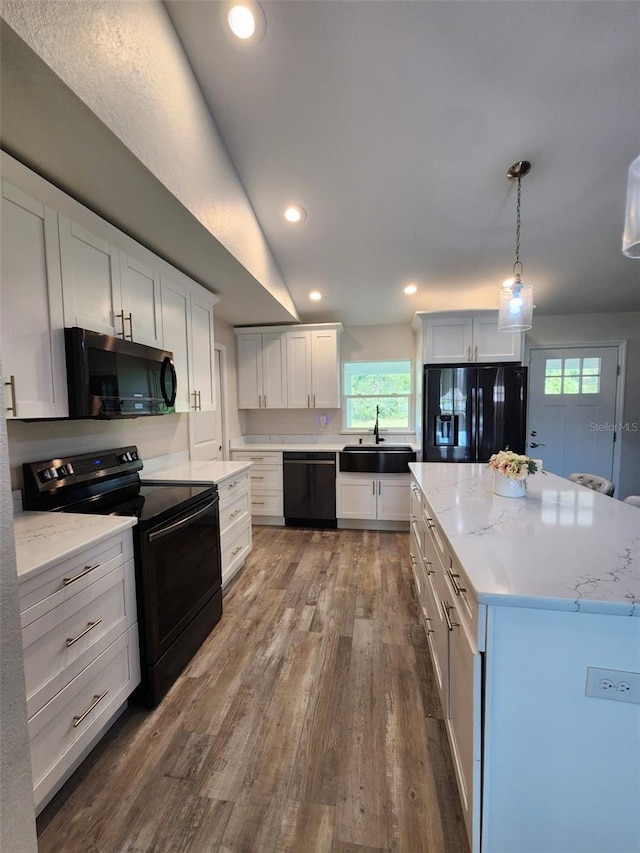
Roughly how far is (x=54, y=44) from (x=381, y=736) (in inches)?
109

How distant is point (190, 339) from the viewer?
2.66 m

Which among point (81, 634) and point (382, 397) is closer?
point (81, 634)

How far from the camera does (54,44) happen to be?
102cm

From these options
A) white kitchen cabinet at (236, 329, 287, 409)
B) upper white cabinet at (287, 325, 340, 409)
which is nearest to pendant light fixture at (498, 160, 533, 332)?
upper white cabinet at (287, 325, 340, 409)

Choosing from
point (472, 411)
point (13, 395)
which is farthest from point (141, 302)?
point (472, 411)

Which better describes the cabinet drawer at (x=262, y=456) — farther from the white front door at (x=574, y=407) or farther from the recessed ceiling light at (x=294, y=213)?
the white front door at (x=574, y=407)

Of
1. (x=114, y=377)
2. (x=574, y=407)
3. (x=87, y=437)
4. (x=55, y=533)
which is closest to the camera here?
(x=55, y=533)

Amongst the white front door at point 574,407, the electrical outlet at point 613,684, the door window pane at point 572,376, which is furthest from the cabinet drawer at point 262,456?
the door window pane at point 572,376

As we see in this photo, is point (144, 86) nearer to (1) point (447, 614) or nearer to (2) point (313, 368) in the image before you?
(1) point (447, 614)

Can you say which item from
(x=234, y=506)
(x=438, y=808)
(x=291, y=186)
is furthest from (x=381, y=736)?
(x=291, y=186)

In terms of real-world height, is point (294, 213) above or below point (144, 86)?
above

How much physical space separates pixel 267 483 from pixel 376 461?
1300 millimetres

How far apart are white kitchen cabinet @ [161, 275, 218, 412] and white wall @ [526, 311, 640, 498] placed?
3831 mm

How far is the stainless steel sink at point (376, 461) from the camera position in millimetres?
3732
